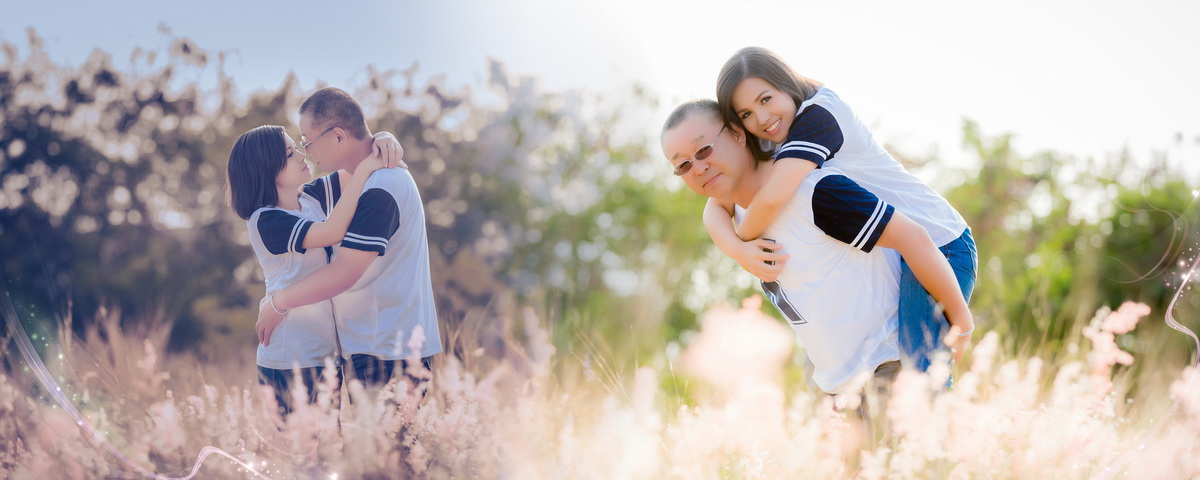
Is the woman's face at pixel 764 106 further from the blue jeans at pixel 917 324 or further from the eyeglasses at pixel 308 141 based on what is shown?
the eyeglasses at pixel 308 141

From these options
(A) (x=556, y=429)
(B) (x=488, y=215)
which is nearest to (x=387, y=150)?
(A) (x=556, y=429)

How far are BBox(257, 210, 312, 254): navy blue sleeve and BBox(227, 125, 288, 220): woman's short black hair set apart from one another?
69 mm

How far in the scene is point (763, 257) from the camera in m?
2.87

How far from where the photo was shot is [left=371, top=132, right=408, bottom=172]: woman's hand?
321 cm

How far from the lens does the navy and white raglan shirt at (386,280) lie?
3.11 m

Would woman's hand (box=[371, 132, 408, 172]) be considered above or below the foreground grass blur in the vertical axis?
above

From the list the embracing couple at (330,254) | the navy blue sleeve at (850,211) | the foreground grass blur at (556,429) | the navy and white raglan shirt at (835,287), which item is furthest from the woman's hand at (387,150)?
the navy blue sleeve at (850,211)

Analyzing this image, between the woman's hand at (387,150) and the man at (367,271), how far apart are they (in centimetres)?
3

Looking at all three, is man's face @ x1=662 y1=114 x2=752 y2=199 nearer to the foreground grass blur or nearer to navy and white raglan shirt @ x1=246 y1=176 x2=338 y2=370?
the foreground grass blur

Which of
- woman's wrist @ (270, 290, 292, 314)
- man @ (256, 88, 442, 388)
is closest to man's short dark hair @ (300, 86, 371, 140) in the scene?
man @ (256, 88, 442, 388)

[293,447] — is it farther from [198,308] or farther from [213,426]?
[198,308]

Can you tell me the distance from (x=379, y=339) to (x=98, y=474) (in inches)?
68.9

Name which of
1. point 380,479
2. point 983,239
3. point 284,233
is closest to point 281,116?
point 284,233

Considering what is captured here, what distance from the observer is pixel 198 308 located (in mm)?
6844
